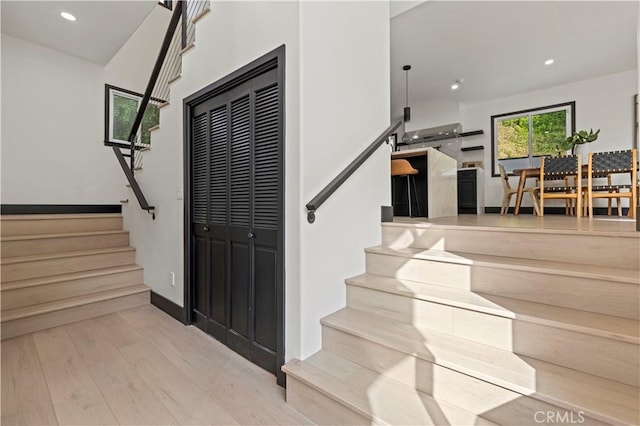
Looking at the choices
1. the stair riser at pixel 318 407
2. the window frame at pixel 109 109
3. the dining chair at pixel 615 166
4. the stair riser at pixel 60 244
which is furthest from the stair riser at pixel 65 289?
the dining chair at pixel 615 166

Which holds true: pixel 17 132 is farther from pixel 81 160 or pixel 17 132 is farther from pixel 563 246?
pixel 563 246

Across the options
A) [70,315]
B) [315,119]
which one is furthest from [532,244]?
[70,315]

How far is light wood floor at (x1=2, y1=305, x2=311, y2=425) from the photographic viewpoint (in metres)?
1.48

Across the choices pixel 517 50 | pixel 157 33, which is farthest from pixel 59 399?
pixel 517 50

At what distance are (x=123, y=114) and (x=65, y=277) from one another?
10.4ft

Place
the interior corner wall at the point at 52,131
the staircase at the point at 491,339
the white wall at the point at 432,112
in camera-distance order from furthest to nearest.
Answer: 1. the white wall at the point at 432,112
2. the interior corner wall at the point at 52,131
3. the staircase at the point at 491,339

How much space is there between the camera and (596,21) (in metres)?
3.75

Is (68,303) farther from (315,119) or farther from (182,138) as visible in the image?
(315,119)

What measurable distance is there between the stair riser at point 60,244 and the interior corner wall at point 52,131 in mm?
1337

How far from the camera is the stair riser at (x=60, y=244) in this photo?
2866 millimetres

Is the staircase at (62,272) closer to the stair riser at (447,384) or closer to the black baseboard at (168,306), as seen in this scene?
the black baseboard at (168,306)

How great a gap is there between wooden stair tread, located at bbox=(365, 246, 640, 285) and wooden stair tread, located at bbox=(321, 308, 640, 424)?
17.9 inches

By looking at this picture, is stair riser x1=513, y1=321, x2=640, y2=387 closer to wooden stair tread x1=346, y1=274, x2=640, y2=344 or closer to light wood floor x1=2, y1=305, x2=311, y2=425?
wooden stair tread x1=346, y1=274, x2=640, y2=344

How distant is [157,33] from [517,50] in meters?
6.19
